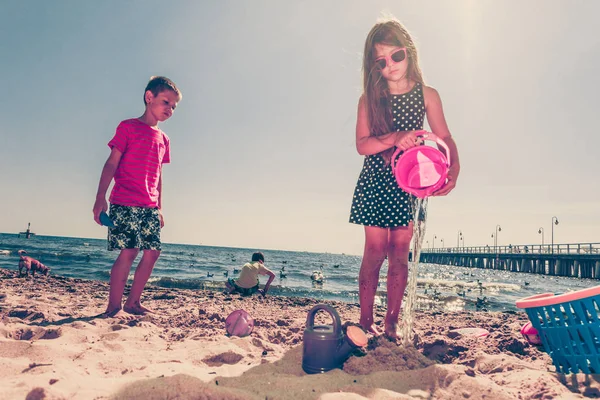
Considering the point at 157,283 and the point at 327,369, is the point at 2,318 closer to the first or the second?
the point at 327,369

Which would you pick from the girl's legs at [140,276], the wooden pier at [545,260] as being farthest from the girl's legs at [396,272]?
the wooden pier at [545,260]

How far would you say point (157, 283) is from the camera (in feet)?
34.1

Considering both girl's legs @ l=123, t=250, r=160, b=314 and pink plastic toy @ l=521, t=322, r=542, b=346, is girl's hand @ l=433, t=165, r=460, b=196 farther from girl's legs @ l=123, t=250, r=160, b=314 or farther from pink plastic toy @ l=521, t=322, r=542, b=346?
girl's legs @ l=123, t=250, r=160, b=314

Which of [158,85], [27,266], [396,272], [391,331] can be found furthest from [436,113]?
[27,266]

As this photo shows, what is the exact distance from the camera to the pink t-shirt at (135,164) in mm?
3422

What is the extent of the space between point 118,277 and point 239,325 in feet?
4.03

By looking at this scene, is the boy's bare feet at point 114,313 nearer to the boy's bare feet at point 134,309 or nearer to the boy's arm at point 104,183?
the boy's bare feet at point 134,309

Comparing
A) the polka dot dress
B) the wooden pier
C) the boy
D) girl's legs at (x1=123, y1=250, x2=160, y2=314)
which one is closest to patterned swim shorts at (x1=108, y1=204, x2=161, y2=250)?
the boy

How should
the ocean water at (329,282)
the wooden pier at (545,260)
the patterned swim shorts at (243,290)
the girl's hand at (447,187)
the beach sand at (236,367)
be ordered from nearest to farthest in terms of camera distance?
the beach sand at (236,367) → the girl's hand at (447,187) → the patterned swim shorts at (243,290) → the ocean water at (329,282) → the wooden pier at (545,260)

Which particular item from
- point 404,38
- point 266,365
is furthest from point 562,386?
point 404,38

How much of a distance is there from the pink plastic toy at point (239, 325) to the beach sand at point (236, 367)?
75 mm

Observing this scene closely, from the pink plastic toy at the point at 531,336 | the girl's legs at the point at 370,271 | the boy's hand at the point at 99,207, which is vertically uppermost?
the boy's hand at the point at 99,207

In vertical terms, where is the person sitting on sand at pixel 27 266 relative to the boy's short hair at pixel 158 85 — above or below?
below

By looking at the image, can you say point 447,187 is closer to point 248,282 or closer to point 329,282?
point 248,282
